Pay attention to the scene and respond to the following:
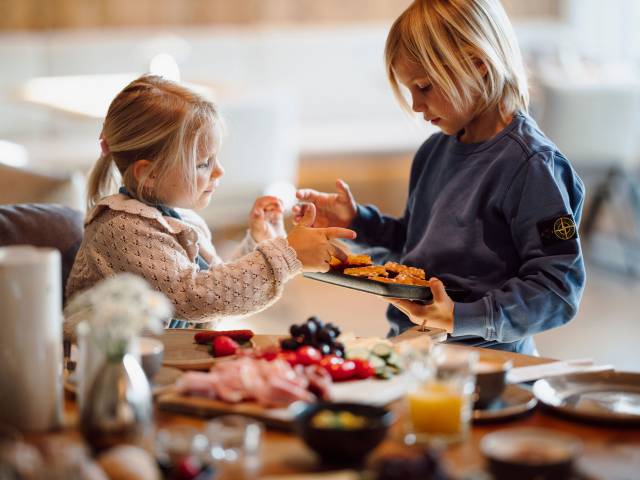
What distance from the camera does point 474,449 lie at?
1313 mm

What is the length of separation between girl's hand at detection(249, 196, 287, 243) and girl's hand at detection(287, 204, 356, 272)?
28 centimetres

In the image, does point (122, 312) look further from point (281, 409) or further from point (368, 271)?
point (368, 271)

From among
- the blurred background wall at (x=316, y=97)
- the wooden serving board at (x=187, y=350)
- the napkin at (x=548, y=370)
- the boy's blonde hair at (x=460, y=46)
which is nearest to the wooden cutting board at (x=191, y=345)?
the wooden serving board at (x=187, y=350)

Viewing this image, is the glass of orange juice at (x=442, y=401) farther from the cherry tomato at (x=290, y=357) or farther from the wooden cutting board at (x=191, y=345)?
the wooden cutting board at (x=191, y=345)

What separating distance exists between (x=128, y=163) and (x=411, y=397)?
0.90 m

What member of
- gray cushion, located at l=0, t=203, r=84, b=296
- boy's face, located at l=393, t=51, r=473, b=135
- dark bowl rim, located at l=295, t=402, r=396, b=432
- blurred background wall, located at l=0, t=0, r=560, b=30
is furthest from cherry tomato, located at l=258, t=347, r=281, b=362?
blurred background wall, located at l=0, t=0, r=560, b=30

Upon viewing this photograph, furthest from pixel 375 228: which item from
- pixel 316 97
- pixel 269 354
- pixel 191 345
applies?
pixel 316 97

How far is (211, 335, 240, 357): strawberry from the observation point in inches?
65.7

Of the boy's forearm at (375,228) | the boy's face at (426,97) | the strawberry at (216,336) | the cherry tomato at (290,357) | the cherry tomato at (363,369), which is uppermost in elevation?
the boy's face at (426,97)

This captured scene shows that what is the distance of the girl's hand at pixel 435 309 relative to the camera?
6.08ft

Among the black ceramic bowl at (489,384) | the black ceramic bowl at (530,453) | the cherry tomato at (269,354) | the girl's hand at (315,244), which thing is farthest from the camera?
the girl's hand at (315,244)

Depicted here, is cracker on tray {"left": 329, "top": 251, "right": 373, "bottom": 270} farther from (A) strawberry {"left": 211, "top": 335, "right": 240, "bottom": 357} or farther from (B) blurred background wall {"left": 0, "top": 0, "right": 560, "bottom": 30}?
(B) blurred background wall {"left": 0, "top": 0, "right": 560, "bottom": 30}

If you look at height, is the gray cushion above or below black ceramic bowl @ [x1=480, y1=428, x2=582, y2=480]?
above

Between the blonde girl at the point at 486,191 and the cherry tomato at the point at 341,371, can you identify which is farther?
the blonde girl at the point at 486,191
